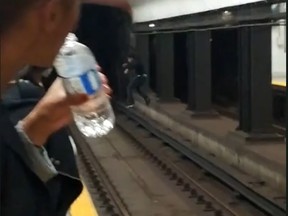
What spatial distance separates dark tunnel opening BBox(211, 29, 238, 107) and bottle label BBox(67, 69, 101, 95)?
16.3 m

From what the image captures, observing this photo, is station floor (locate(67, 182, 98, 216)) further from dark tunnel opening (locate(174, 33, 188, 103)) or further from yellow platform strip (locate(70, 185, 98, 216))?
dark tunnel opening (locate(174, 33, 188, 103))

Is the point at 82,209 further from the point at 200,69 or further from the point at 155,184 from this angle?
the point at 200,69

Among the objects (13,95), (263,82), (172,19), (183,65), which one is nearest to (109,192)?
(263,82)

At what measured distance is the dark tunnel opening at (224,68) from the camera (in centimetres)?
1795

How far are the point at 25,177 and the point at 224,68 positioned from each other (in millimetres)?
16917

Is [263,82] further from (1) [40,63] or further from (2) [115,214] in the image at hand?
(1) [40,63]

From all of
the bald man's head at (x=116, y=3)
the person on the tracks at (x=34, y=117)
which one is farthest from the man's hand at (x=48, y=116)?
the bald man's head at (x=116, y=3)

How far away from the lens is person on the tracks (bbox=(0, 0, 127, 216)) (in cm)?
108

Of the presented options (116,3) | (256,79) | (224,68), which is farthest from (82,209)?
(224,68)

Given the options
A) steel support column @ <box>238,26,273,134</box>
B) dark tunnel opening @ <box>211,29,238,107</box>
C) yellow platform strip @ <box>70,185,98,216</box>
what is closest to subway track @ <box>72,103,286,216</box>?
steel support column @ <box>238,26,273,134</box>

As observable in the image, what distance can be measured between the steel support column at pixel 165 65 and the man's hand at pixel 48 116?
16488mm

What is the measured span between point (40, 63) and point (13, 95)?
65cm

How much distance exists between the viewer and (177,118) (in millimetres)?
15312

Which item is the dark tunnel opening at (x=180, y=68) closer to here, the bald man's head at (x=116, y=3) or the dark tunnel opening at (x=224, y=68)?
the dark tunnel opening at (x=224, y=68)
